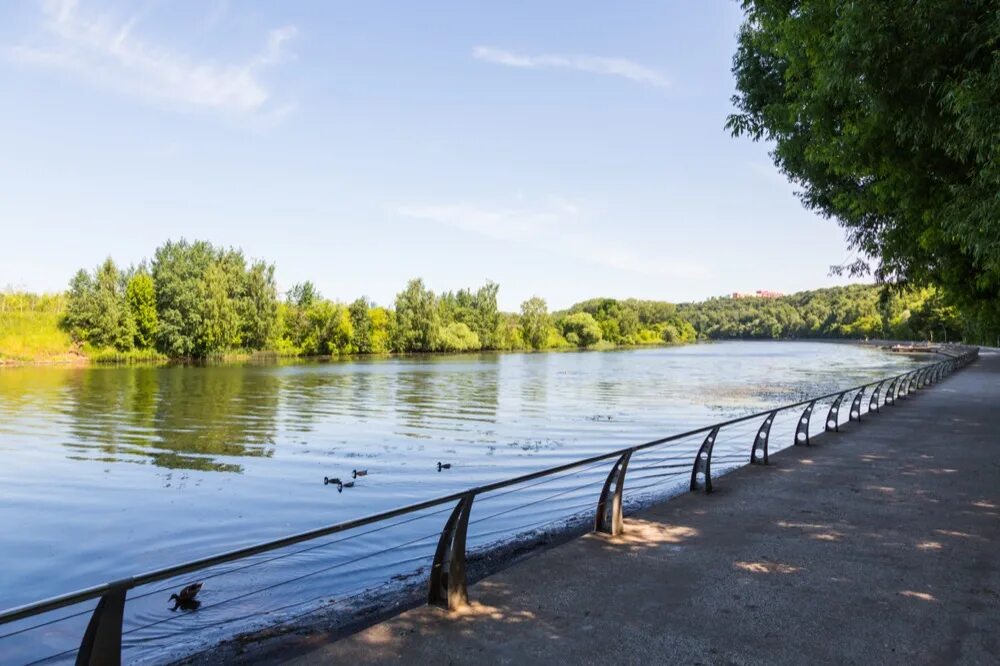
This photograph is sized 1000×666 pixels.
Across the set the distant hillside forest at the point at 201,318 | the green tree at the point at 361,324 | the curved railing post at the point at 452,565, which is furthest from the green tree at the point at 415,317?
the curved railing post at the point at 452,565

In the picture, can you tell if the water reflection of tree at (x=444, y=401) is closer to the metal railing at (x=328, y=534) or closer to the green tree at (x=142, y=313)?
the metal railing at (x=328, y=534)

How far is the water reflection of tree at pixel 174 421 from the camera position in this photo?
21016 millimetres

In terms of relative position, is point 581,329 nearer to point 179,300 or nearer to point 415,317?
point 415,317

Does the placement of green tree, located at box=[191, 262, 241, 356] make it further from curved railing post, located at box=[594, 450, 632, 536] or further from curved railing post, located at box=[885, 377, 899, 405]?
curved railing post, located at box=[594, 450, 632, 536]

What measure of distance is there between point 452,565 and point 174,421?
88.7 feet

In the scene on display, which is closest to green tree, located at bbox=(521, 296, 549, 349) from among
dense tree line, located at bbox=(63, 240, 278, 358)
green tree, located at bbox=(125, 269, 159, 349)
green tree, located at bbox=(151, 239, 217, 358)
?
dense tree line, located at bbox=(63, 240, 278, 358)

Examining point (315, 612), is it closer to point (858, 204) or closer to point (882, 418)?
point (858, 204)

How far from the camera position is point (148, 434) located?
987 inches

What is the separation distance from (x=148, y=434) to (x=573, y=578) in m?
23.3

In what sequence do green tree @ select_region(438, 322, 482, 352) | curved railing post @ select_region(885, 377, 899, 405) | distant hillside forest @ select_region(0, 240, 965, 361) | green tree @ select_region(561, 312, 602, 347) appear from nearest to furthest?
curved railing post @ select_region(885, 377, 899, 405) → distant hillside forest @ select_region(0, 240, 965, 361) → green tree @ select_region(438, 322, 482, 352) → green tree @ select_region(561, 312, 602, 347)

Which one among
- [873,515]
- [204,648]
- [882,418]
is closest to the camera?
[204,648]

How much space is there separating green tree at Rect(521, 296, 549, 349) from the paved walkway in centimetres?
14324

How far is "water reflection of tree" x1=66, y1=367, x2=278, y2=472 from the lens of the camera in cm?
2102

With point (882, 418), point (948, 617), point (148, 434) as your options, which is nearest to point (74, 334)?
point (148, 434)
